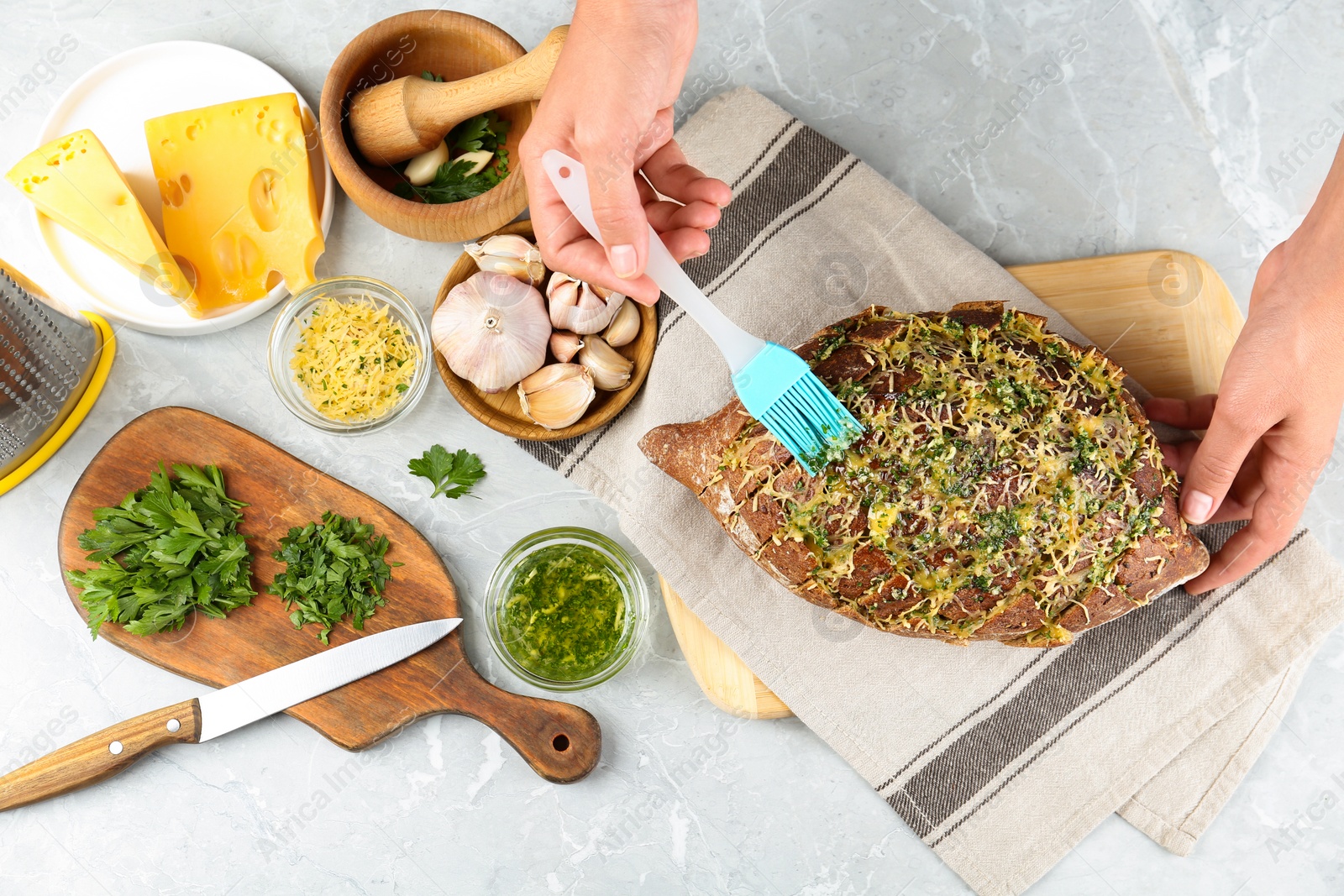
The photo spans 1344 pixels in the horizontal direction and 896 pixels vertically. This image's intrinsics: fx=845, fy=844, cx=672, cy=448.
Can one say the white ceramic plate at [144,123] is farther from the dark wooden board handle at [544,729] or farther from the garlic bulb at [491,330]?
the dark wooden board handle at [544,729]

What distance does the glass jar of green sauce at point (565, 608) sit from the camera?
211 cm

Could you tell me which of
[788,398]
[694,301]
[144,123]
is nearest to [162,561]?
[144,123]

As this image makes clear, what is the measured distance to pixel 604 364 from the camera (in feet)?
6.55

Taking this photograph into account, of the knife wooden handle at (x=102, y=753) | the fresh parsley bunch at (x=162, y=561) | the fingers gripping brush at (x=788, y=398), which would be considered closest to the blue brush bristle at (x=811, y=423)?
the fingers gripping brush at (x=788, y=398)

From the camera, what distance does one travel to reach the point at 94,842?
2.21 m

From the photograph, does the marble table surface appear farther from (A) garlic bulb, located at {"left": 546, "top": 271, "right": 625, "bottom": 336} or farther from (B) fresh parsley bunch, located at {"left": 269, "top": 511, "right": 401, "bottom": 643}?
(A) garlic bulb, located at {"left": 546, "top": 271, "right": 625, "bottom": 336}

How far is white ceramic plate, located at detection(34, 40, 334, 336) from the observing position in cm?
210

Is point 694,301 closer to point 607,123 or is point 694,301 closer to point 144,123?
point 607,123

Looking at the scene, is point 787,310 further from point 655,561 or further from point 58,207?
point 58,207

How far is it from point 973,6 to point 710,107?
32.1 inches

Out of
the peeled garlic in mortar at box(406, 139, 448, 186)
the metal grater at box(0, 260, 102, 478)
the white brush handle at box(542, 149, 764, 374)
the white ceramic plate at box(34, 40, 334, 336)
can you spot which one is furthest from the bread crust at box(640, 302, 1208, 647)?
the metal grater at box(0, 260, 102, 478)

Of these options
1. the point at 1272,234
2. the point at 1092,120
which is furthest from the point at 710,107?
the point at 1272,234

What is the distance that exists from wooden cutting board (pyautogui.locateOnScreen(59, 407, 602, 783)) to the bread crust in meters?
0.73

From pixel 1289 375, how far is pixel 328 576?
217 centimetres
